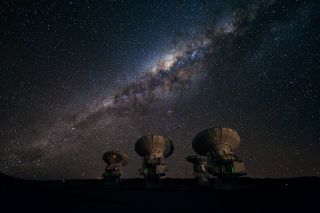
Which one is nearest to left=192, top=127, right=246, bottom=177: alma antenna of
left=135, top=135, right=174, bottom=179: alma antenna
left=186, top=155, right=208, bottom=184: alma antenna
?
left=135, top=135, right=174, bottom=179: alma antenna

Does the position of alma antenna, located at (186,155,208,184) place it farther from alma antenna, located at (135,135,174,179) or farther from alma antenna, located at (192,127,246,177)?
alma antenna, located at (192,127,246,177)

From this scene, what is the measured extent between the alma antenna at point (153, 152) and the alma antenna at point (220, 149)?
3.77m

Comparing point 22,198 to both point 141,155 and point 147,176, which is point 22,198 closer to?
point 147,176

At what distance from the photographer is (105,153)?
30203 mm

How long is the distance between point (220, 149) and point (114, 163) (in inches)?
589

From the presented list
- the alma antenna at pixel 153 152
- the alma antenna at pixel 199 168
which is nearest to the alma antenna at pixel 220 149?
the alma antenna at pixel 153 152

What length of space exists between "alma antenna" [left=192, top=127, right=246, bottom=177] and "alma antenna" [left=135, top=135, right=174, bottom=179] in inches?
149

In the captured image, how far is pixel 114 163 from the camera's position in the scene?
3002 centimetres

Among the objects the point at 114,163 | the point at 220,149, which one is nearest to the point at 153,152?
the point at 220,149

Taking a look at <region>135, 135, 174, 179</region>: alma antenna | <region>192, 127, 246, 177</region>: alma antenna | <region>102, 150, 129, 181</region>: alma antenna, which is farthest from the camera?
<region>102, 150, 129, 181</region>: alma antenna

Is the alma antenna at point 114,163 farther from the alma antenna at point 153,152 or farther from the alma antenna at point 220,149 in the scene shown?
the alma antenna at point 220,149

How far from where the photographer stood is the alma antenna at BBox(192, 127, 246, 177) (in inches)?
734

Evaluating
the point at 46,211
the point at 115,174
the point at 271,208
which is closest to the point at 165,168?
the point at 115,174

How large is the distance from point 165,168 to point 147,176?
6.15 ft
